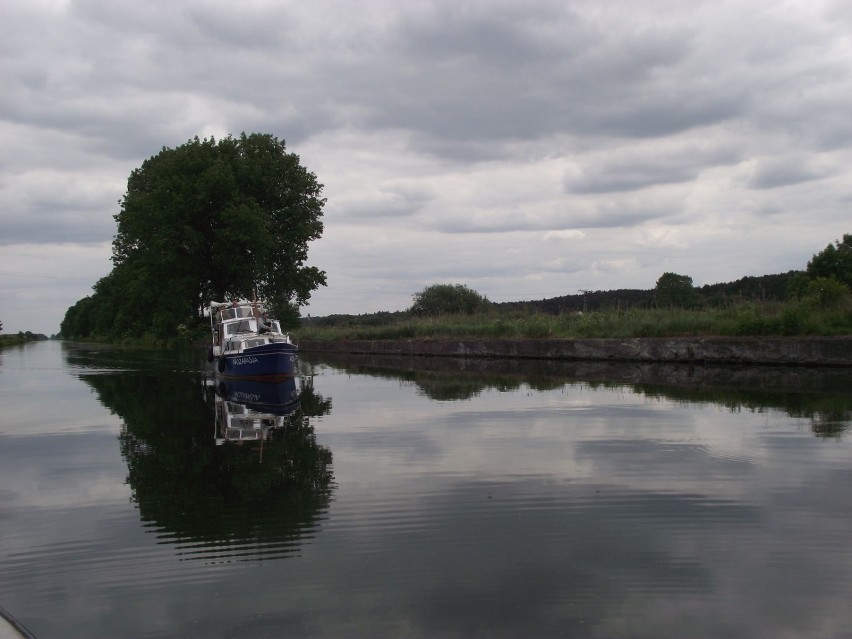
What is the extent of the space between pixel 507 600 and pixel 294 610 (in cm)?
126

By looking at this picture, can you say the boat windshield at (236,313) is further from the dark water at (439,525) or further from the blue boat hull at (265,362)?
the dark water at (439,525)

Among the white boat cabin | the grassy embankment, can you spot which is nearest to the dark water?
the white boat cabin

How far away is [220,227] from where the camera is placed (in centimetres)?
4844

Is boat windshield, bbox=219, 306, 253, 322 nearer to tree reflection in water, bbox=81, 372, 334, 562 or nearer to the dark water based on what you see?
tree reflection in water, bbox=81, 372, 334, 562

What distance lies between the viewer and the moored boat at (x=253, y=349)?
78.6ft

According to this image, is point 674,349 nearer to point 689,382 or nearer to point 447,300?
point 689,382

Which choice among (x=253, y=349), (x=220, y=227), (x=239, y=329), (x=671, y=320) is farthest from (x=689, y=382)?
(x=220, y=227)

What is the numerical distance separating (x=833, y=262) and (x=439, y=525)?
68.7 meters

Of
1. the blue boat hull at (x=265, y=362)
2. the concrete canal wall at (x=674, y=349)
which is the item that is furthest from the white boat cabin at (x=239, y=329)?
the concrete canal wall at (x=674, y=349)

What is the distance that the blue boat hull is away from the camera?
23859 millimetres

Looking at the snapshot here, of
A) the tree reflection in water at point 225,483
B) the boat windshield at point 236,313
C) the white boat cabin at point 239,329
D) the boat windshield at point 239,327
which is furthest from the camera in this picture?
the boat windshield at point 236,313

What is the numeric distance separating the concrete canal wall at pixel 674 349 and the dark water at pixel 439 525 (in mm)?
10264

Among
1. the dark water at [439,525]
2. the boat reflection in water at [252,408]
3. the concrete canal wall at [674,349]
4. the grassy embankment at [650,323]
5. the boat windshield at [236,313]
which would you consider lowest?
the dark water at [439,525]

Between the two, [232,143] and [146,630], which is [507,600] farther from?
[232,143]
